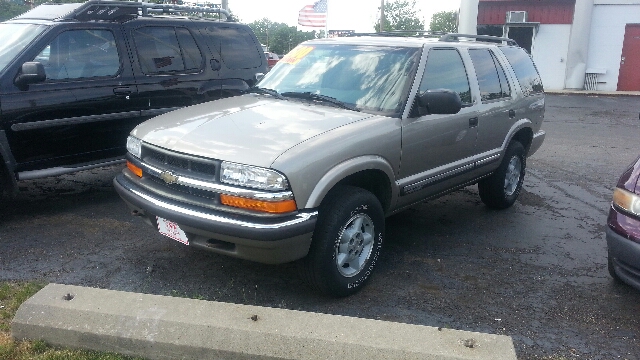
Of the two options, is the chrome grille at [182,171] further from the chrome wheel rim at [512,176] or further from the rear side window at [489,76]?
the chrome wheel rim at [512,176]

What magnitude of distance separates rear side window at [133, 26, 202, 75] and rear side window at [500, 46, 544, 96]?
3503mm

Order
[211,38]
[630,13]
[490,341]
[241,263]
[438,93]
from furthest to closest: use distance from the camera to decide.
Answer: [630,13]
[211,38]
[241,263]
[438,93]
[490,341]

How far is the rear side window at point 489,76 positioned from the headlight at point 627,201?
167 cm

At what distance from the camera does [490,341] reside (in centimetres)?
303

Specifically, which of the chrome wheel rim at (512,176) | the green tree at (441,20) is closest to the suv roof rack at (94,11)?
the chrome wheel rim at (512,176)

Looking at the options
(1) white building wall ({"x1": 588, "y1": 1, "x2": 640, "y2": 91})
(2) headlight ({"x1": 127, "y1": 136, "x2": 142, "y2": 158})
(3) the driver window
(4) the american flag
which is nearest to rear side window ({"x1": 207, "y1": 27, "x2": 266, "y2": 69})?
(3) the driver window

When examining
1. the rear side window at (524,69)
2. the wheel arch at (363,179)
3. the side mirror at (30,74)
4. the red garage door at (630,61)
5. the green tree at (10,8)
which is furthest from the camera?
the green tree at (10,8)

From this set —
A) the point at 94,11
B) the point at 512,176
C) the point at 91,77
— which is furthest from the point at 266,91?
the point at 512,176

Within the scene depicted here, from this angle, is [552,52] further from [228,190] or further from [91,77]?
[228,190]

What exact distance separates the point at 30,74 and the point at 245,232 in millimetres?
2931

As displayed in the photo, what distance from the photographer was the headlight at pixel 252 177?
11.1ft

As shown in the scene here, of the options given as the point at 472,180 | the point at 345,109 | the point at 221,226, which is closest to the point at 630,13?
the point at 472,180

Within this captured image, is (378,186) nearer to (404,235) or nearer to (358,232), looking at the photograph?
(358,232)

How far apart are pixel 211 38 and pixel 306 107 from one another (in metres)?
3.02
